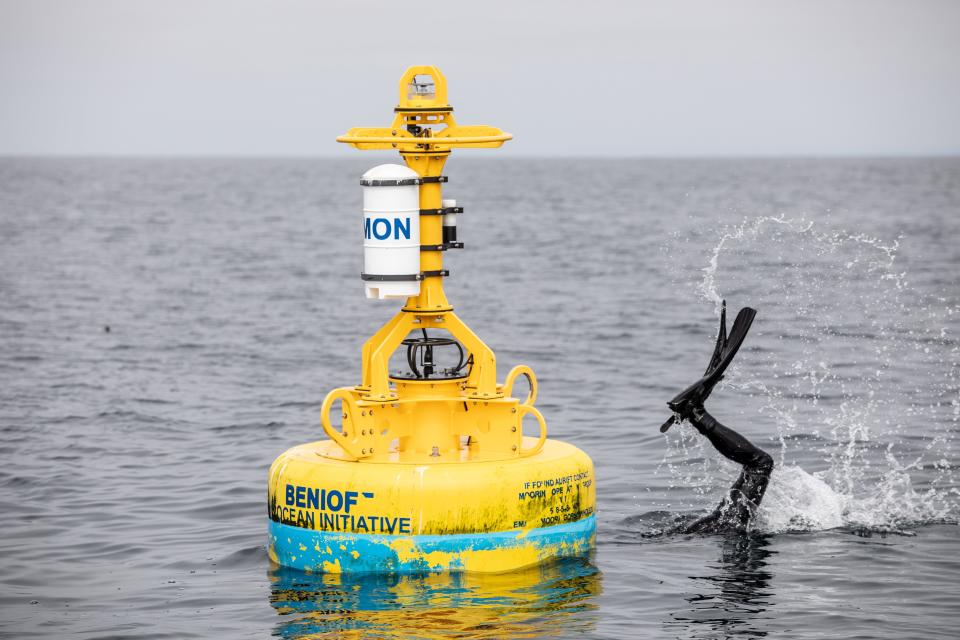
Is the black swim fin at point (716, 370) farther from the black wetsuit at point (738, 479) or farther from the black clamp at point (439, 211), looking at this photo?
the black clamp at point (439, 211)

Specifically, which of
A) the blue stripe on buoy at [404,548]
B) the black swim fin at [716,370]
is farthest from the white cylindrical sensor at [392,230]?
the black swim fin at [716,370]

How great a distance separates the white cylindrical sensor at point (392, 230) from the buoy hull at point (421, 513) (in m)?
1.27

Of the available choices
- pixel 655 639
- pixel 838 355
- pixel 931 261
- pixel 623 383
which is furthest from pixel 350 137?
pixel 931 261

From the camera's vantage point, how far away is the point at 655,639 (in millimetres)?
9570

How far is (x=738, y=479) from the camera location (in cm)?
1193

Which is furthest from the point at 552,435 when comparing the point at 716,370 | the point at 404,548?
the point at 404,548

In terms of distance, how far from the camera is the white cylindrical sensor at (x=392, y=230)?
10.3 meters

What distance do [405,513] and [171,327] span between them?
19227mm

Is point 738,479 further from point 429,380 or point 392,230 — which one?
point 392,230

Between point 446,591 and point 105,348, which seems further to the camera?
point 105,348

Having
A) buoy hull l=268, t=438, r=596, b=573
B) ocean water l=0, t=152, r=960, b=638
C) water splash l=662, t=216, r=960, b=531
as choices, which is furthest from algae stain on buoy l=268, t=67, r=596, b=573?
water splash l=662, t=216, r=960, b=531

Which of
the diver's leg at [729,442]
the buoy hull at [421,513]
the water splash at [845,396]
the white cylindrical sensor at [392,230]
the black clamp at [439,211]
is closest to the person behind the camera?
the buoy hull at [421,513]

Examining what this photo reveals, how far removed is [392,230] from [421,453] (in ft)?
5.29

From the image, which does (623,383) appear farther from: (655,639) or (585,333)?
(655,639)
